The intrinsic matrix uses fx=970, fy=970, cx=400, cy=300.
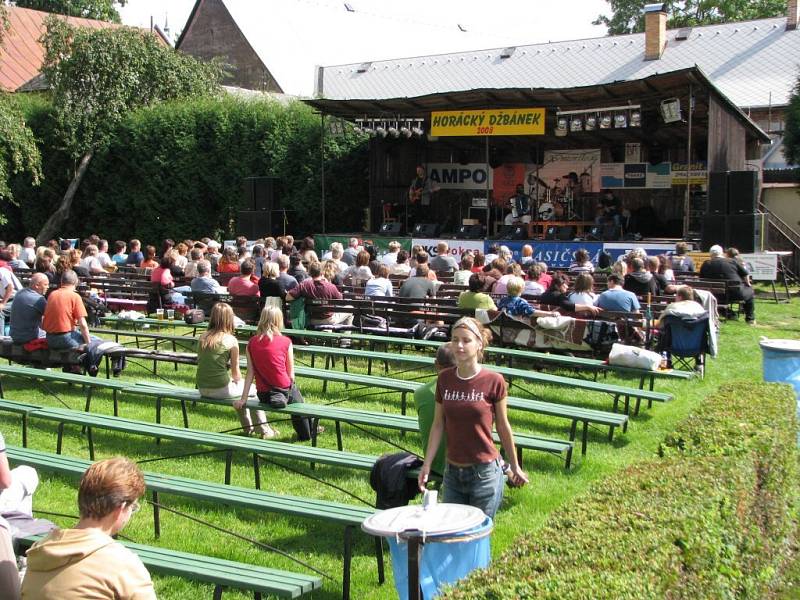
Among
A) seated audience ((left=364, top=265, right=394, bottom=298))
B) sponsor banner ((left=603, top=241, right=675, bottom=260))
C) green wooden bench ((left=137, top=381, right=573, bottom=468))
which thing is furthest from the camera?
sponsor banner ((left=603, top=241, right=675, bottom=260))

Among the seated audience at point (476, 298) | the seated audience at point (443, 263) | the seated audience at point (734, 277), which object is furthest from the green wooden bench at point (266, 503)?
the seated audience at point (734, 277)

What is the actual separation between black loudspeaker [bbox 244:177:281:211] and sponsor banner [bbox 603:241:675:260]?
1033cm

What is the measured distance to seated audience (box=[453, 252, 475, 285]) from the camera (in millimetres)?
13797

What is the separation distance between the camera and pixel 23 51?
136ft

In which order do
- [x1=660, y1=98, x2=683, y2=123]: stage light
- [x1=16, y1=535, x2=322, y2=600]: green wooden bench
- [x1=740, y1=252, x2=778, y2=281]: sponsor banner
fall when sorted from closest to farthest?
[x1=16, y1=535, x2=322, y2=600]: green wooden bench → [x1=740, y1=252, x2=778, y2=281]: sponsor banner → [x1=660, y1=98, x2=683, y2=123]: stage light

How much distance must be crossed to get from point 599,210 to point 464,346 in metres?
19.4

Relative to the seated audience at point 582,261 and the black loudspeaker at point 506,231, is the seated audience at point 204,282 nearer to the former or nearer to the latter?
the seated audience at point 582,261

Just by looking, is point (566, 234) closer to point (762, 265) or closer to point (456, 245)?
point (456, 245)

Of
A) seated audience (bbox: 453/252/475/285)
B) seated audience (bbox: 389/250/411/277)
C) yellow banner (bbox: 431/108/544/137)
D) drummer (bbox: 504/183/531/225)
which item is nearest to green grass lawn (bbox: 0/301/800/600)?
seated audience (bbox: 453/252/475/285)

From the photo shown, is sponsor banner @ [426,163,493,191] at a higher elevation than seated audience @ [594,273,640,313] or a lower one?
higher

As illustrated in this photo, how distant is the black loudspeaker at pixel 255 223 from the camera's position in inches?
1037

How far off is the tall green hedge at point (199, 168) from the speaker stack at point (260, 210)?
35.6 inches

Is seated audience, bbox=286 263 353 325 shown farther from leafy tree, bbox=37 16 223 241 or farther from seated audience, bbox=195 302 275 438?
leafy tree, bbox=37 16 223 241

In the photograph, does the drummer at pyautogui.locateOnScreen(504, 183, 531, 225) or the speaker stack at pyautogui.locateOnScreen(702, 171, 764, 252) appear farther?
the drummer at pyautogui.locateOnScreen(504, 183, 531, 225)
